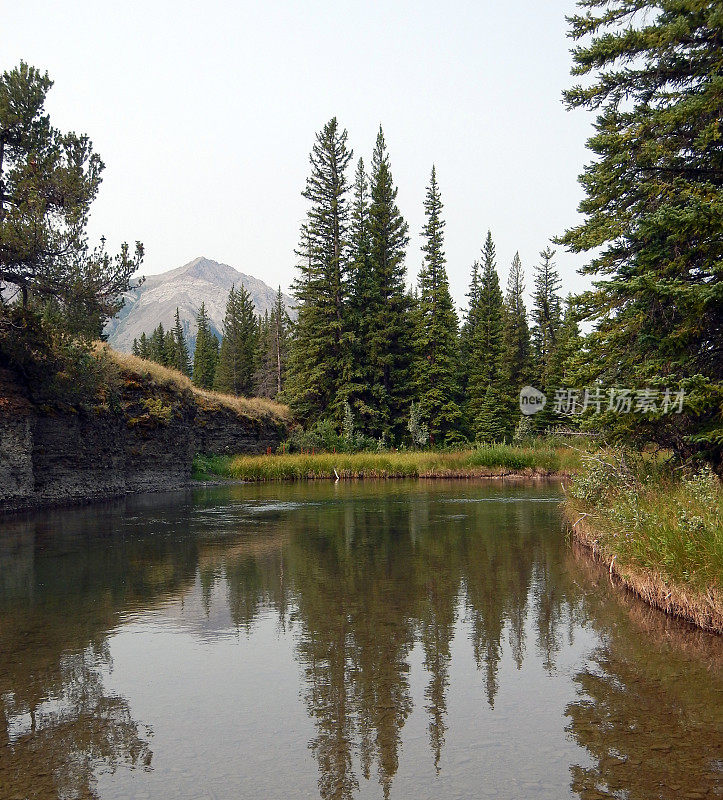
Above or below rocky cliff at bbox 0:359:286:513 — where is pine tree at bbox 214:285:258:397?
above

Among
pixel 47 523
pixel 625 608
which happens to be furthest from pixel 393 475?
pixel 625 608

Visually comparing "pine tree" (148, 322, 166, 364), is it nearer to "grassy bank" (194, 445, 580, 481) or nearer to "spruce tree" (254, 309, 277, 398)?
"spruce tree" (254, 309, 277, 398)

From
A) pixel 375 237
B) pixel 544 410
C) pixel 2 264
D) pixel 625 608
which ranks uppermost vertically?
pixel 375 237

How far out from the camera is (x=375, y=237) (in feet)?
175

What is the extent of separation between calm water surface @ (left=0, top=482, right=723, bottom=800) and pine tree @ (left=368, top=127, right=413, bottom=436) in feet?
126

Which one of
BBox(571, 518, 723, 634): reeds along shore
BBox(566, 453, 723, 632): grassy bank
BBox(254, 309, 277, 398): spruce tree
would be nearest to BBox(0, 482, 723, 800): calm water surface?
BBox(571, 518, 723, 634): reeds along shore

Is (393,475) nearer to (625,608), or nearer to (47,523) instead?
(47,523)

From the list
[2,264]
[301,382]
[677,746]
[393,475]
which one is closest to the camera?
[677,746]

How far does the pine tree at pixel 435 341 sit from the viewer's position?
170 ft

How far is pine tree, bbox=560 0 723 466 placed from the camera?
10.7 metres

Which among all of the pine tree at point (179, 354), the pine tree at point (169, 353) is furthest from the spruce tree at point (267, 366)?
the pine tree at point (169, 353)

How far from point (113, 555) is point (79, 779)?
32.5 feet

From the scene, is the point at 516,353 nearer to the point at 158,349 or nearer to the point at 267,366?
the point at 267,366

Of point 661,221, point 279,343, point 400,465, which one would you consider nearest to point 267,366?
point 279,343
